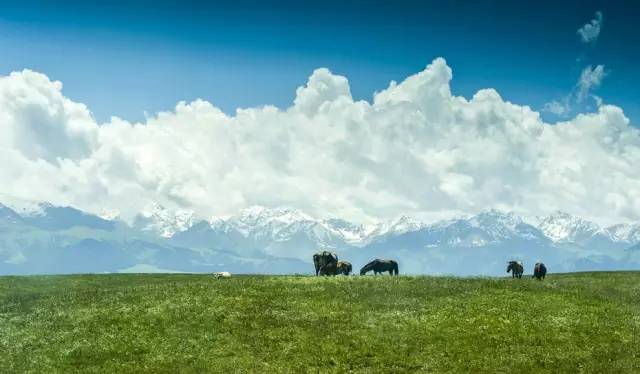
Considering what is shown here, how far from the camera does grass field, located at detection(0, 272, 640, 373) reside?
38.2m

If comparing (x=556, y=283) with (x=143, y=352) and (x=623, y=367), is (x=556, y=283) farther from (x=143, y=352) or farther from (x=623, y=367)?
(x=143, y=352)

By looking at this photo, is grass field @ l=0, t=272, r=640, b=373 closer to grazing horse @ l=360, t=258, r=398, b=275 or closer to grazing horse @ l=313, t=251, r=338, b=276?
grazing horse @ l=313, t=251, r=338, b=276

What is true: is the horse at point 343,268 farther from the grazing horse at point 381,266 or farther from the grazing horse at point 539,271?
the grazing horse at point 539,271

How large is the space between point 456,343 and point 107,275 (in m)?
42.4

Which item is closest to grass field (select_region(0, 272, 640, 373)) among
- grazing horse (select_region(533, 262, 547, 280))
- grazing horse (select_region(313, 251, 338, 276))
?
grazing horse (select_region(533, 262, 547, 280))

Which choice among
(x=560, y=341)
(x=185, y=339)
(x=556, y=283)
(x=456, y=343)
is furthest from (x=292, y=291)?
(x=556, y=283)

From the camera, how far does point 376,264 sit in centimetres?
7138

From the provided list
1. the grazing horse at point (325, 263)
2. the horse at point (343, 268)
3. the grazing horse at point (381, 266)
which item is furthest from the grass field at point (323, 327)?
the grazing horse at point (381, 266)

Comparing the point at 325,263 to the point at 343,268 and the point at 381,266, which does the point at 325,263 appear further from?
the point at 381,266

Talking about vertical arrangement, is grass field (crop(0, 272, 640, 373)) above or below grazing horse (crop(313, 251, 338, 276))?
below

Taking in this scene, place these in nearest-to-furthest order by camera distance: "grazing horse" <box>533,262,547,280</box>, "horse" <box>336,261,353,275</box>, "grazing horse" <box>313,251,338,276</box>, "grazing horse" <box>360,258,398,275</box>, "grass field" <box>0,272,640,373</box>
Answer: "grass field" <box>0,272,640,373</box> < "grazing horse" <box>533,262,547,280</box> < "grazing horse" <box>313,251,338,276</box> < "horse" <box>336,261,353,275</box> < "grazing horse" <box>360,258,398,275</box>

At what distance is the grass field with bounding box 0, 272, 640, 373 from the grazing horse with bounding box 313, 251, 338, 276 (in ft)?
35.2

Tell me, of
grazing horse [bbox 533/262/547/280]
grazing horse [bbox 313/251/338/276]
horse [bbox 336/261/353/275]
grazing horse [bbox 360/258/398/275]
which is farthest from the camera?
grazing horse [bbox 360/258/398/275]

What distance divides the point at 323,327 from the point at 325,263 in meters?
24.5
